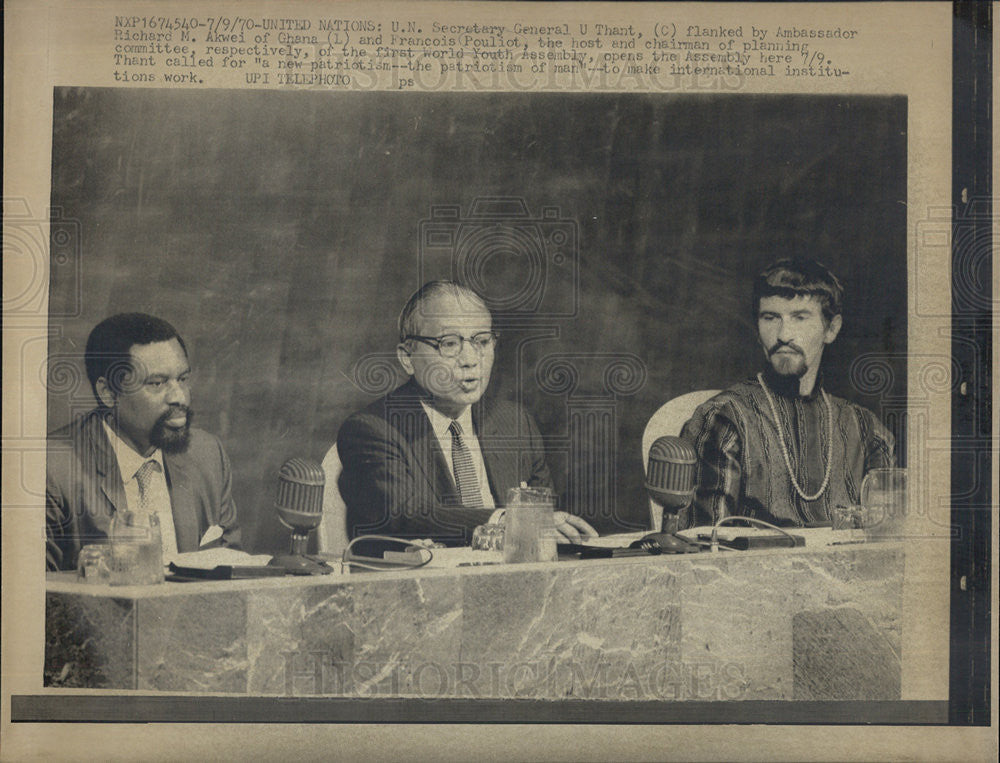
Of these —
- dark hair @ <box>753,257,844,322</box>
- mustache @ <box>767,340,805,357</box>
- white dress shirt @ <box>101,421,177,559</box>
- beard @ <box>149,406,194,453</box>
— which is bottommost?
white dress shirt @ <box>101,421,177,559</box>

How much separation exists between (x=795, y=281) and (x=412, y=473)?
196cm

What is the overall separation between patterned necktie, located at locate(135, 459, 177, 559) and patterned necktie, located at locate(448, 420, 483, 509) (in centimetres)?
130

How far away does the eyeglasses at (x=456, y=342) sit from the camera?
166 inches

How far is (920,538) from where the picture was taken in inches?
166

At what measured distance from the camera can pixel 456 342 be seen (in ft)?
13.9

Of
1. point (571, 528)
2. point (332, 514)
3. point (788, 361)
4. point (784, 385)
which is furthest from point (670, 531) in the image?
point (332, 514)

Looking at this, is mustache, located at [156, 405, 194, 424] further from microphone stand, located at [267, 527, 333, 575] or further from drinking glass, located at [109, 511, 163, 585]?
microphone stand, located at [267, 527, 333, 575]

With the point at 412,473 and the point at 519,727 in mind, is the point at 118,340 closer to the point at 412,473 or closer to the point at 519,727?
the point at 412,473

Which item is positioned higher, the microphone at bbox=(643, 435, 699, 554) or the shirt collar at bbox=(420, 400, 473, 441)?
the shirt collar at bbox=(420, 400, 473, 441)

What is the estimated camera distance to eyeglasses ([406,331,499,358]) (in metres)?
4.22

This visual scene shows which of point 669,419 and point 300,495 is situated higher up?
point 669,419

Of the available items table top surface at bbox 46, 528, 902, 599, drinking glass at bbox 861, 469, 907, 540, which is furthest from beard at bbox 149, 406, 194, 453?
drinking glass at bbox 861, 469, 907, 540

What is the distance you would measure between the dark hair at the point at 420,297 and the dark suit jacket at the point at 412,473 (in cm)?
26

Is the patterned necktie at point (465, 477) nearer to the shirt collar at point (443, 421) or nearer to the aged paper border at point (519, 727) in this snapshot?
the shirt collar at point (443, 421)
